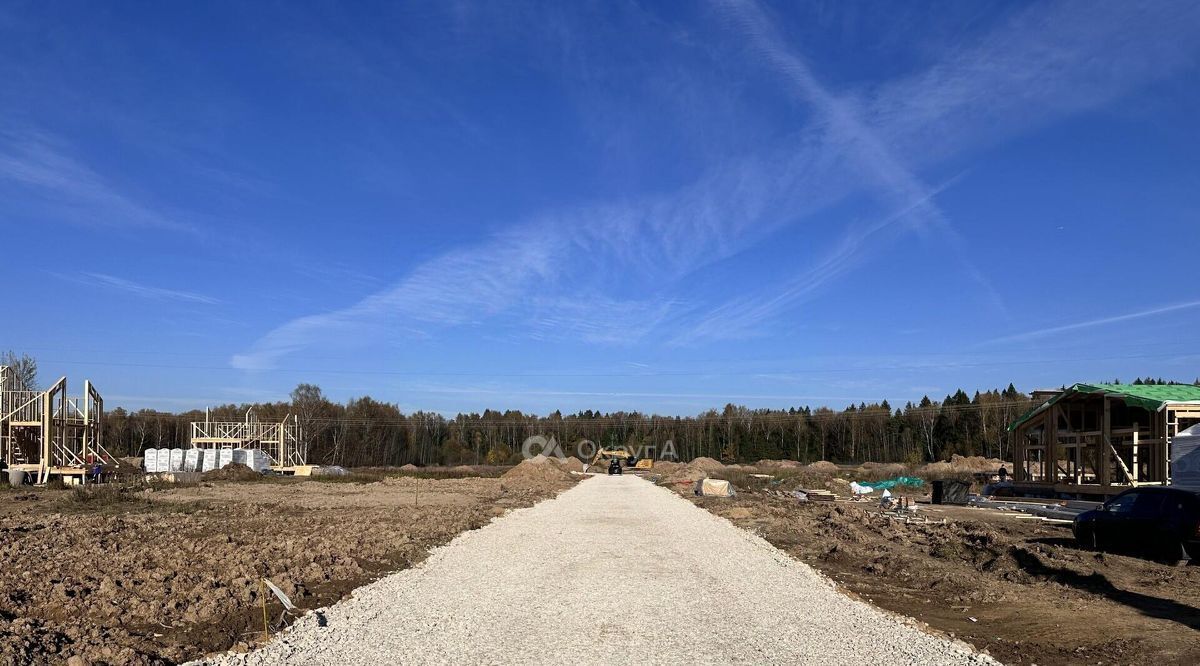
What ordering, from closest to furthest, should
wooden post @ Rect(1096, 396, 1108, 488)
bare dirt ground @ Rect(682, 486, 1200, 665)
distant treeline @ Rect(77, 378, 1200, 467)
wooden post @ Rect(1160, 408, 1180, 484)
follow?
bare dirt ground @ Rect(682, 486, 1200, 665)
wooden post @ Rect(1160, 408, 1180, 484)
wooden post @ Rect(1096, 396, 1108, 488)
distant treeline @ Rect(77, 378, 1200, 467)

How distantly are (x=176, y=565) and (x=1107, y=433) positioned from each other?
30.4m

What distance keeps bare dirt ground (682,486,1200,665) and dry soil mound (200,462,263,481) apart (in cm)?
3596

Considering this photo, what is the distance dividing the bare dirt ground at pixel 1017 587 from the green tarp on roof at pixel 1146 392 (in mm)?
9907

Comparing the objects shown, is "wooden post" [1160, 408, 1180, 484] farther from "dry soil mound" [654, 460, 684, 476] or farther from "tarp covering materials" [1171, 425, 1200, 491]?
"dry soil mound" [654, 460, 684, 476]

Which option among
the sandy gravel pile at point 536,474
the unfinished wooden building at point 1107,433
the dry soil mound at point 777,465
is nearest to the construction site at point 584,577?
the unfinished wooden building at point 1107,433

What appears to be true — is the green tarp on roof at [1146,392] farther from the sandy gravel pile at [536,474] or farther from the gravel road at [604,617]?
the sandy gravel pile at [536,474]

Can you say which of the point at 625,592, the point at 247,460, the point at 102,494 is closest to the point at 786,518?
the point at 625,592

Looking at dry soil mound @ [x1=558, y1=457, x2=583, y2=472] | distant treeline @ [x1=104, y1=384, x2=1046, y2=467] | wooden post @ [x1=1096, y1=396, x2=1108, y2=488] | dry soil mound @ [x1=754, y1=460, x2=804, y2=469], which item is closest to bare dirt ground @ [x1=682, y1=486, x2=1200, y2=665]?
wooden post @ [x1=1096, y1=396, x2=1108, y2=488]

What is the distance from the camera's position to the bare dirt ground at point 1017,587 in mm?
8484

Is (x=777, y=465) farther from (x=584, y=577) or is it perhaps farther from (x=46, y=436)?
(x=584, y=577)

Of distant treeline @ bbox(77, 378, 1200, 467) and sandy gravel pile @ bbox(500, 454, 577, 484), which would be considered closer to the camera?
sandy gravel pile @ bbox(500, 454, 577, 484)

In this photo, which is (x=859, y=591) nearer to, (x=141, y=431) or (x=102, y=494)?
(x=102, y=494)

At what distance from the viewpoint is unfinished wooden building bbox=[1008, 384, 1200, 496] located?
2828 centimetres

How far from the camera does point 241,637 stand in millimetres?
8086
